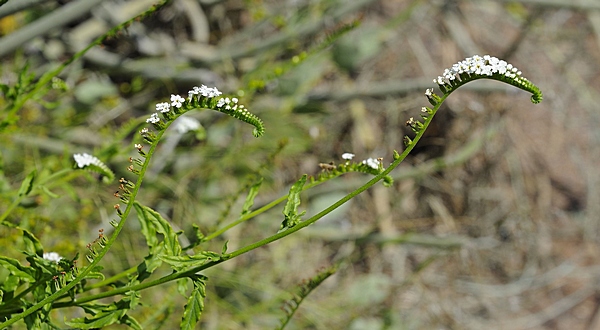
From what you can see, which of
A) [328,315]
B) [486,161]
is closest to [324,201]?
[328,315]

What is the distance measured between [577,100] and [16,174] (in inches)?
84.4

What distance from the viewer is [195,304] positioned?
2.25 ft

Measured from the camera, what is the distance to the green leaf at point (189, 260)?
0.67 meters

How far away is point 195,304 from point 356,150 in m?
1.67

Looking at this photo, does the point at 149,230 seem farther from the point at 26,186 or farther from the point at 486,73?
the point at 486,73

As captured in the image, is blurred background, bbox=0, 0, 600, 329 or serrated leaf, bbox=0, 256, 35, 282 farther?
blurred background, bbox=0, 0, 600, 329

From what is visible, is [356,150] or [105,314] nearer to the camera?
[105,314]

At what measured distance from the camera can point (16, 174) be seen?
5.33 feet

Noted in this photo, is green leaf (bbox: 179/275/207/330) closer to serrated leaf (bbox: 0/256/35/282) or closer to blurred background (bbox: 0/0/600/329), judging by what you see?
serrated leaf (bbox: 0/256/35/282)

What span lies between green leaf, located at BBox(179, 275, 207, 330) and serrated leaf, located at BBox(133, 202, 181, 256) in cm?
5

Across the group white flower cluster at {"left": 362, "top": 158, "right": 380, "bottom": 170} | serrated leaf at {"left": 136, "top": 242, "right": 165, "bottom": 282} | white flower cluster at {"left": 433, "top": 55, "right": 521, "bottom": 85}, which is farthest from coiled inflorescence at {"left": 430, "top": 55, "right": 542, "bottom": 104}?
serrated leaf at {"left": 136, "top": 242, "right": 165, "bottom": 282}

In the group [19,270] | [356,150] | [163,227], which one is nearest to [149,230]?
[163,227]

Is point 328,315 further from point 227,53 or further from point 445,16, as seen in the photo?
point 445,16

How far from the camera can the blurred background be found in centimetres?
175
